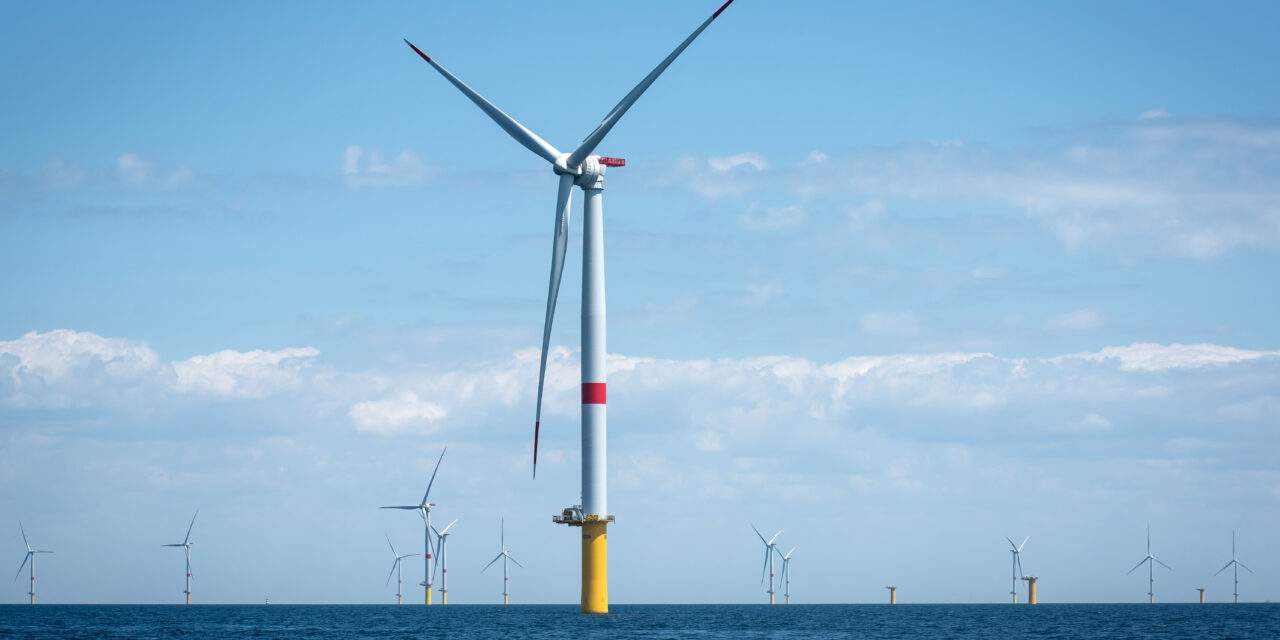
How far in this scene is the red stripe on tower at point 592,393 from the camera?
10250 cm

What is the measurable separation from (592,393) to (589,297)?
6.75 metres

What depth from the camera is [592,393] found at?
103 m

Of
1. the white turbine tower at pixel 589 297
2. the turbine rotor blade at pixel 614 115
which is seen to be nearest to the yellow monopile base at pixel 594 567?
the white turbine tower at pixel 589 297

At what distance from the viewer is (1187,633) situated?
156m

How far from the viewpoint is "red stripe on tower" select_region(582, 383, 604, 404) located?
336ft

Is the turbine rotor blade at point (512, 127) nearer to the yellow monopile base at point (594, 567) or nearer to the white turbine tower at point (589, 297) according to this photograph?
the white turbine tower at point (589, 297)

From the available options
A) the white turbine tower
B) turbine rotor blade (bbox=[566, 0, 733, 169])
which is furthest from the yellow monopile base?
turbine rotor blade (bbox=[566, 0, 733, 169])

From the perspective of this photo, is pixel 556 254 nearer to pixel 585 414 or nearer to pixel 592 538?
pixel 585 414

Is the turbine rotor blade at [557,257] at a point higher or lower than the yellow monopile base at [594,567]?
higher

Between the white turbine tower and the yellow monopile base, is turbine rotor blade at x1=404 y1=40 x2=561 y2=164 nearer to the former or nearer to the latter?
the white turbine tower

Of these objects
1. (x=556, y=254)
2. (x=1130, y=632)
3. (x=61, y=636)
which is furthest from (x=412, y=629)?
(x=1130, y=632)

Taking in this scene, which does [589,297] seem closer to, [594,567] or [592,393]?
[592,393]

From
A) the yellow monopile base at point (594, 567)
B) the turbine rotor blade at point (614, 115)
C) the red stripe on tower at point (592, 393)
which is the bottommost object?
the yellow monopile base at point (594, 567)

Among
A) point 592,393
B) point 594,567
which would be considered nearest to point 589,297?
point 592,393
